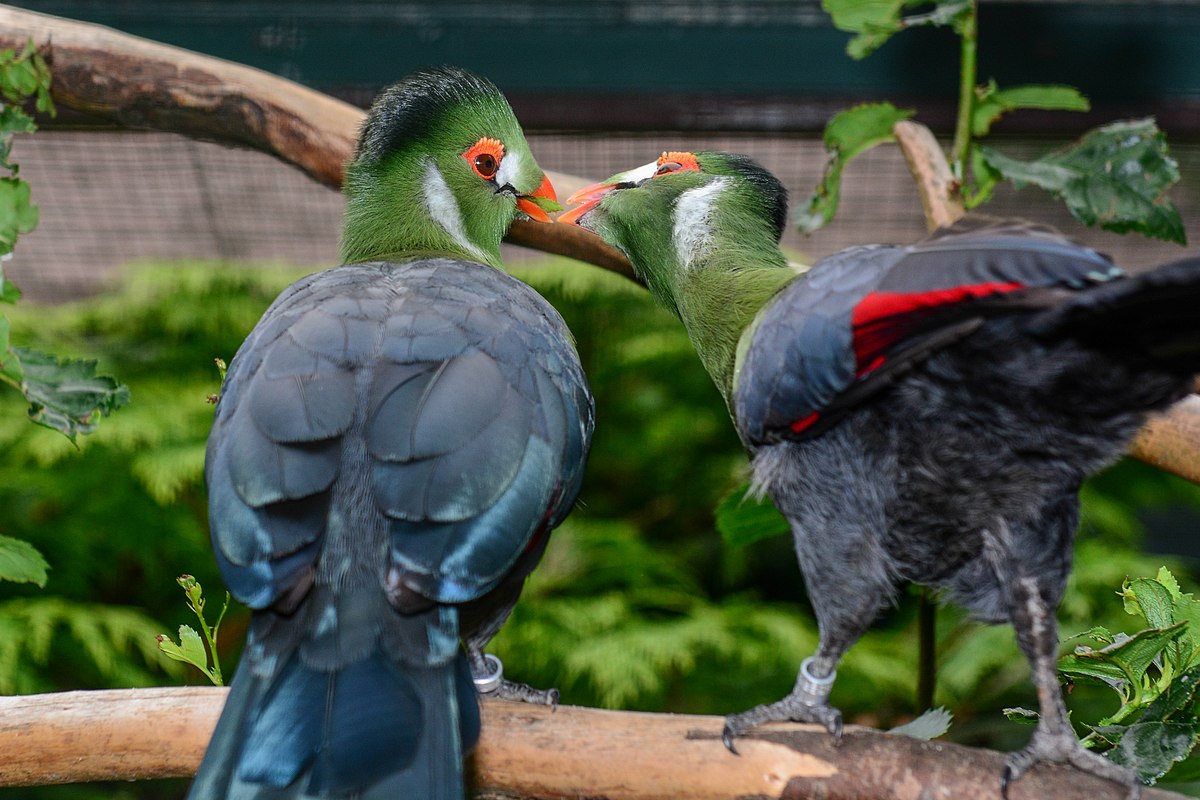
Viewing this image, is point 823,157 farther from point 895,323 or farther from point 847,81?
point 895,323

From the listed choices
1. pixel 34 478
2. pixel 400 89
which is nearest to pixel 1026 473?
pixel 400 89

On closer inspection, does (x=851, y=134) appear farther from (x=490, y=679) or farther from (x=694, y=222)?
(x=490, y=679)

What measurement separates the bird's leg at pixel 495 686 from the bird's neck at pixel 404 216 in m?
0.71

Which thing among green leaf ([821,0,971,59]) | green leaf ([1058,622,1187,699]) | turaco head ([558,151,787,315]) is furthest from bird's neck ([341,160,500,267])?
green leaf ([1058,622,1187,699])

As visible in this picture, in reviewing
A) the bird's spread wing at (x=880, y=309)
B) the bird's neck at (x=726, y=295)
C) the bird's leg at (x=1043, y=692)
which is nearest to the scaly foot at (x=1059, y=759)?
the bird's leg at (x=1043, y=692)

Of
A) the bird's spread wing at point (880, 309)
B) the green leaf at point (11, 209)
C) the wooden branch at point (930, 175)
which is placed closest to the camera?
the bird's spread wing at point (880, 309)

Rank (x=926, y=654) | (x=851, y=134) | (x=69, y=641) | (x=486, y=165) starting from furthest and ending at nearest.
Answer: (x=69, y=641) → (x=851, y=134) → (x=926, y=654) → (x=486, y=165)

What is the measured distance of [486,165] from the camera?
7.22 ft

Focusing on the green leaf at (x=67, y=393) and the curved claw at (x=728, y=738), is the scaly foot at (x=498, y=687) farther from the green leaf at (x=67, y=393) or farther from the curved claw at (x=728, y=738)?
the green leaf at (x=67, y=393)

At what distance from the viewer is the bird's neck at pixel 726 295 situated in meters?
1.85

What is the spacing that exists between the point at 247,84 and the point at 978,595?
193 centimetres

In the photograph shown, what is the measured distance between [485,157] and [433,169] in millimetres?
100

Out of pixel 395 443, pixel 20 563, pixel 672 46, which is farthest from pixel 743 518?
pixel 672 46

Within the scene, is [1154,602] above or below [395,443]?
below
